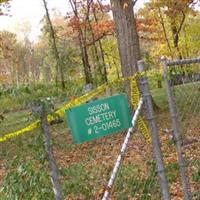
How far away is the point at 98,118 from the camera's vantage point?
3.89 meters

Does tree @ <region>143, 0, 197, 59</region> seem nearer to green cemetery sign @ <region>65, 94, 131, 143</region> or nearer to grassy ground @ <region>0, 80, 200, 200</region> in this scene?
grassy ground @ <region>0, 80, 200, 200</region>

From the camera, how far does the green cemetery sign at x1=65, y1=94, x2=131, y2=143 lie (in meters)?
3.78

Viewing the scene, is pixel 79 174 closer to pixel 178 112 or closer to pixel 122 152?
pixel 122 152

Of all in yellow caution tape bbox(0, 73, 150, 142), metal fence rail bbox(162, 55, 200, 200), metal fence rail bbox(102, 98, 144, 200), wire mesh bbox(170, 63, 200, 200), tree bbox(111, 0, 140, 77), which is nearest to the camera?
yellow caution tape bbox(0, 73, 150, 142)

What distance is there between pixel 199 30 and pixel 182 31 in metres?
2.07

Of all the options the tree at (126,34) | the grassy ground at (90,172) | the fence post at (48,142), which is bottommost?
the grassy ground at (90,172)

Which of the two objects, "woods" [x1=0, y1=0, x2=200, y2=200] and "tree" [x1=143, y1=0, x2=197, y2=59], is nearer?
"woods" [x1=0, y1=0, x2=200, y2=200]

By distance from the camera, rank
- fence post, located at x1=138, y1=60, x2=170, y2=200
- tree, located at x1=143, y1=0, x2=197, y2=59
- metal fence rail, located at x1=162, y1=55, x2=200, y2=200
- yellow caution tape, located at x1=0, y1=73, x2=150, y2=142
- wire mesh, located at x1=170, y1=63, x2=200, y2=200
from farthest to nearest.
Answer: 1. tree, located at x1=143, y1=0, x2=197, y2=59
2. wire mesh, located at x1=170, y1=63, x2=200, y2=200
3. metal fence rail, located at x1=162, y1=55, x2=200, y2=200
4. fence post, located at x1=138, y1=60, x2=170, y2=200
5. yellow caution tape, located at x1=0, y1=73, x2=150, y2=142

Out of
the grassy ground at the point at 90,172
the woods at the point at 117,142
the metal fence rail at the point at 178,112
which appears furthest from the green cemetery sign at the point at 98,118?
the metal fence rail at the point at 178,112

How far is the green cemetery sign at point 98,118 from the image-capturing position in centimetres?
378

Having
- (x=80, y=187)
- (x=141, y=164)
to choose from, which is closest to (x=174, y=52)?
(x=141, y=164)

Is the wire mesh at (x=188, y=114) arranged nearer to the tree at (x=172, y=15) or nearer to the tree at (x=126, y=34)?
the tree at (x=126, y=34)

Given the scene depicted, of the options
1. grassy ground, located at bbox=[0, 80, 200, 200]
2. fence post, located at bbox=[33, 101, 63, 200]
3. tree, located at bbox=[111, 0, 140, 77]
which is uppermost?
tree, located at bbox=[111, 0, 140, 77]

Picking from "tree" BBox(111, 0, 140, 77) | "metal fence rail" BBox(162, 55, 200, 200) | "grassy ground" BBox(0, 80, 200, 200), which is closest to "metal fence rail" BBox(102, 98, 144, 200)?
"metal fence rail" BBox(162, 55, 200, 200)
